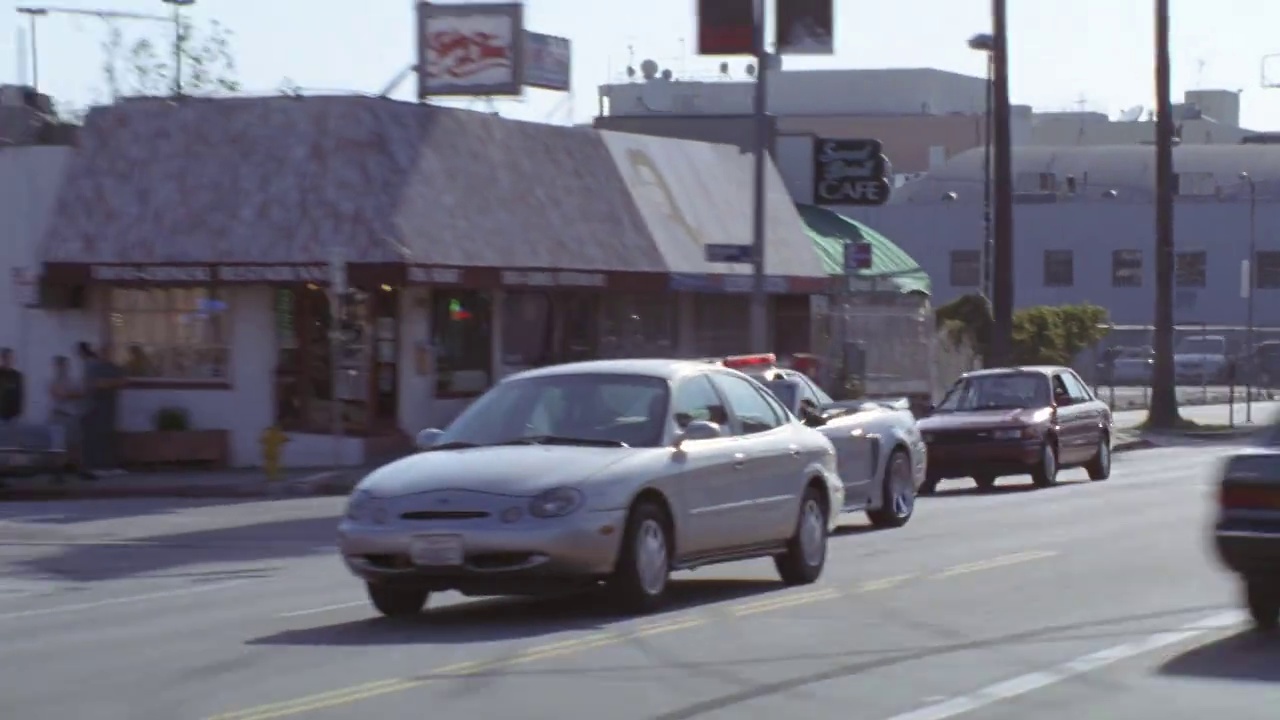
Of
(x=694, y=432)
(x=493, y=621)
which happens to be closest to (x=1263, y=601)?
(x=694, y=432)

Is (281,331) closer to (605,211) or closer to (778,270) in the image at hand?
(605,211)

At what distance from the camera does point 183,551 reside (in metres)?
20.1

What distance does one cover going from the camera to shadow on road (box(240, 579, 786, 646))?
12.5m

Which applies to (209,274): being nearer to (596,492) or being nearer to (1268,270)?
(596,492)

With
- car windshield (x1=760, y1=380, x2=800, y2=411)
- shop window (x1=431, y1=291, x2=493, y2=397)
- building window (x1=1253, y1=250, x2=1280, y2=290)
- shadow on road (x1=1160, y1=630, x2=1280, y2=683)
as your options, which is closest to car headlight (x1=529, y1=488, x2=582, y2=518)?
shadow on road (x1=1160, y1=630, x2=1280, y2=683)

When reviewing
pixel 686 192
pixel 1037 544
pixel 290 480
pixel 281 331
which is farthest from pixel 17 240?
pixel 1037 544

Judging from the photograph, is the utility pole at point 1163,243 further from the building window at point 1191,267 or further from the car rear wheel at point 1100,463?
the building window at point 1191,267

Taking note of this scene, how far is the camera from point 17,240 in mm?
32281

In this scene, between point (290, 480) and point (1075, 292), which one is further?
point (1075, 292)

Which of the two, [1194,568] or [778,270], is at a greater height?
[778,270]

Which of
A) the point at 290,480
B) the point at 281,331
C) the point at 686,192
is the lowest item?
the point at 290,480

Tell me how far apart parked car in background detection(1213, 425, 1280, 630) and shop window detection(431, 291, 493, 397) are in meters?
21.2

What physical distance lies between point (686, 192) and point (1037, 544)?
2049 centimetres

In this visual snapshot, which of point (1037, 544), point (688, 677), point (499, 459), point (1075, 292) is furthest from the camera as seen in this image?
point (1075, 292)
